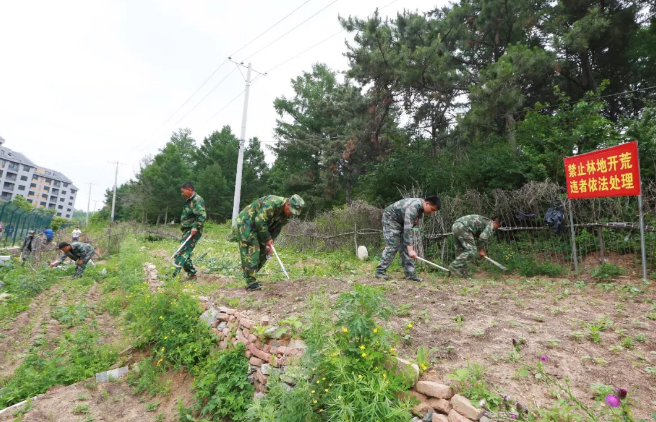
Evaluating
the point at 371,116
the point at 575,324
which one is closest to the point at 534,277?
the point at 575,324

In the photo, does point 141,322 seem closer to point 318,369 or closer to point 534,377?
point 318,369

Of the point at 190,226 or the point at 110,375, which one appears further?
the point at 190,226

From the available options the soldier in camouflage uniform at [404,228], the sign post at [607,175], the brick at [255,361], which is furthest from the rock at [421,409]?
the sign post at [607,175]

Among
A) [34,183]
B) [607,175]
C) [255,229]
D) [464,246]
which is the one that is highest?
[34,183]

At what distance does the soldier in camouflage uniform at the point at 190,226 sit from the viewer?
5.74 meters

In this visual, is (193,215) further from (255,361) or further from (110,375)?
(255,361)

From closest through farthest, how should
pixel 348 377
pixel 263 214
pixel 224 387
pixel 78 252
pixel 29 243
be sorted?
pixel 348 377 < pixel 224 387 < pixel 263 214 < pixel 78 252 < pixel 29 243

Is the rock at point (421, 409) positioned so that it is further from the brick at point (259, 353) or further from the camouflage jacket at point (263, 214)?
the camouflage jacket at point (263, 214)

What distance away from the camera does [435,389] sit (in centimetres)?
206

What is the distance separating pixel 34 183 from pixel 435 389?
297 ft

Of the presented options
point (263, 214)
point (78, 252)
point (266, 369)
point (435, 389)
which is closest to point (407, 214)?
point (263, 214)

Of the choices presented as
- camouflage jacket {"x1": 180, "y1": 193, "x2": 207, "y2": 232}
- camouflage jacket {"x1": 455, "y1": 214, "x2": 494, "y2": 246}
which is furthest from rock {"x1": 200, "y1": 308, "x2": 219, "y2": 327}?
camouflage jacket {"x1": 455, "y1": 214, "x2": 494, "y2": 246}

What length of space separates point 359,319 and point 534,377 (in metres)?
1.13

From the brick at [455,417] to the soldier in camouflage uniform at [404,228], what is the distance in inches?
136
